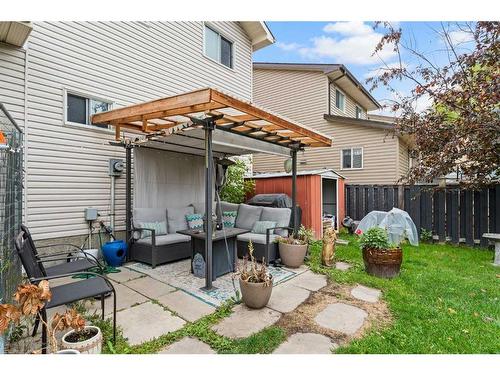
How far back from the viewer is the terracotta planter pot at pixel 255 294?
317cm

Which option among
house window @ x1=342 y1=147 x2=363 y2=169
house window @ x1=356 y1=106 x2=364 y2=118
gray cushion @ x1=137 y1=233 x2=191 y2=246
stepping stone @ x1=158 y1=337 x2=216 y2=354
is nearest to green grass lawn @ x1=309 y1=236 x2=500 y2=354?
stepping stone @ x1=158 y1=337 x2=216 y2=354

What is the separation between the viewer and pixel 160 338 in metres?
2.60

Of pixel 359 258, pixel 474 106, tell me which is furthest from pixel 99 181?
pixel 474 106

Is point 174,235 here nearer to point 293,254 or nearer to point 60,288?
point 293,254

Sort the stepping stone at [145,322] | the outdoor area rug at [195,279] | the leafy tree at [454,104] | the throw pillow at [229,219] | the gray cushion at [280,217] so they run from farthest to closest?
1. the throw pillow at [229,219]
2. the gray cushion at [280,217]
3. the leafy tree at [454,104]
4. the outdoor area rug at [195,279]
5. the stepping stone at [145,322]

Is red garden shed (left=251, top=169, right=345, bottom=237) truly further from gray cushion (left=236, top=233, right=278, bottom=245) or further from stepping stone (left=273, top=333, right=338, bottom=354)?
stepping stone (left=273, top=333, right=338, bottom=354)

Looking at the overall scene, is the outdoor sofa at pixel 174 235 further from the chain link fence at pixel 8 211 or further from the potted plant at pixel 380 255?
the chain link fence at pixel 8 211

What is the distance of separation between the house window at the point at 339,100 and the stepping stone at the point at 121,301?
12042 millimetres

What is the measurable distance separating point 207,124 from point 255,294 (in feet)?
7.77

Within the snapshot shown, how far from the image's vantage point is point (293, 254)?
485cm

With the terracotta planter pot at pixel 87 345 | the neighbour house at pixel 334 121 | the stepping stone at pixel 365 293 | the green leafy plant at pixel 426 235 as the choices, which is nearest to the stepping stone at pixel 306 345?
the stepping stone at pixel 365 293
